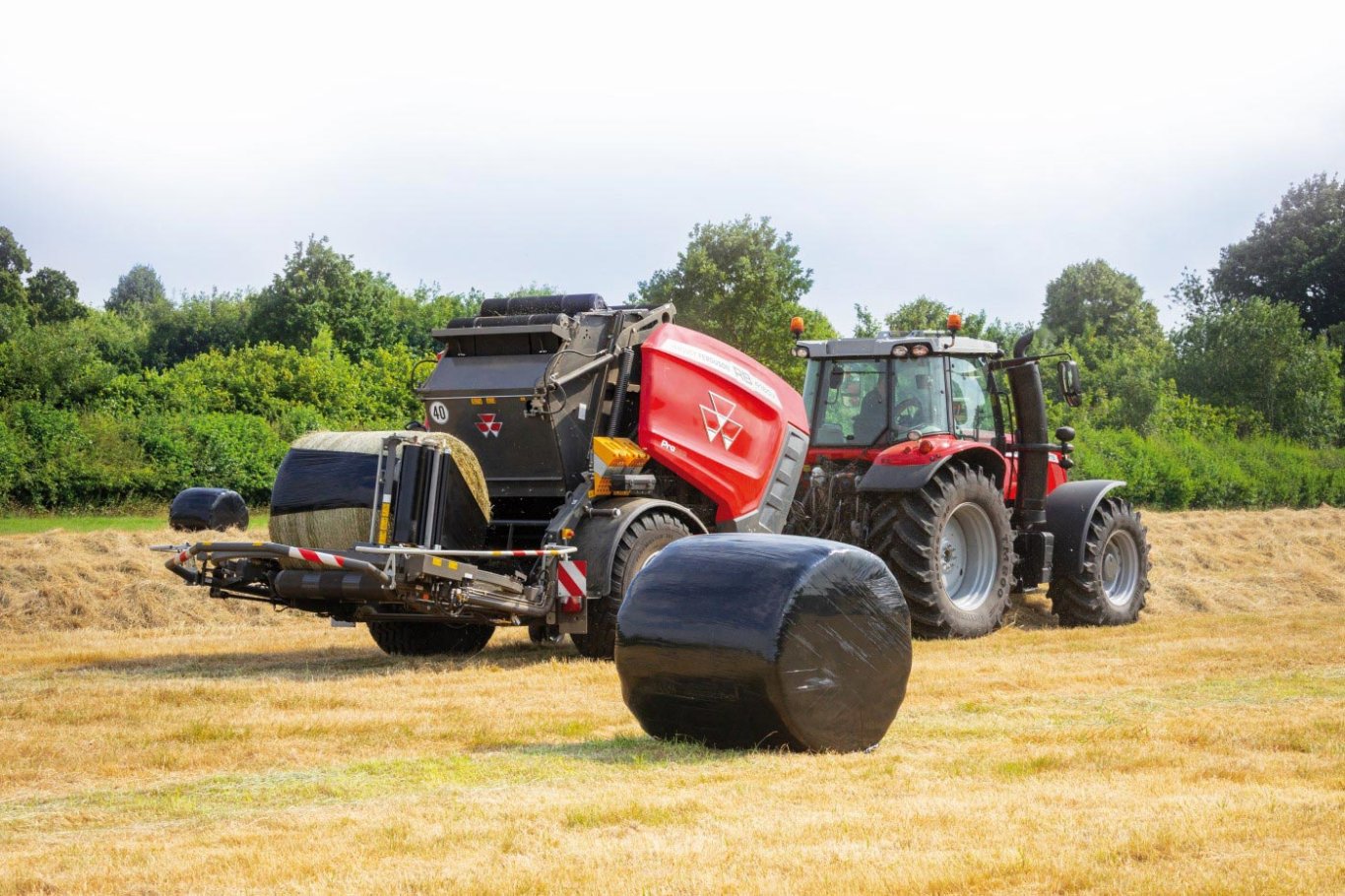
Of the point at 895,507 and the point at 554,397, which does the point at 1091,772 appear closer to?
the point at 554,397

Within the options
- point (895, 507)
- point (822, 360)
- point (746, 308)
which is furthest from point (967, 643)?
point (746, 308)

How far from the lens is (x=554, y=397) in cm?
1058

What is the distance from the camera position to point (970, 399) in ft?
43.8

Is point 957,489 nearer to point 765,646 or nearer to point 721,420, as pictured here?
point 721,420

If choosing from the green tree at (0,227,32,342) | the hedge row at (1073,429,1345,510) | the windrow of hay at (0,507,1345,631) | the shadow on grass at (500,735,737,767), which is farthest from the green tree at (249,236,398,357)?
the shadow on grass at (500,735,737,767)

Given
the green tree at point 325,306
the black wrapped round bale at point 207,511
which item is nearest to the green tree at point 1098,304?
the green tree at point 325,306

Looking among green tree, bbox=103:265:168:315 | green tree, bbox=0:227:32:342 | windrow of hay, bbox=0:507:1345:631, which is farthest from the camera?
green tree, bbox=103:265:168:315

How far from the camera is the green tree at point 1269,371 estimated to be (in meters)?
40.8

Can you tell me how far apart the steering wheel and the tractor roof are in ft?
1.43

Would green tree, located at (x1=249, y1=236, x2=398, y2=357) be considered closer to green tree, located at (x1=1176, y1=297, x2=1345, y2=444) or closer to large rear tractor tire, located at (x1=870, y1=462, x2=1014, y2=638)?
green tree, located at (x1=1176, y1=297, x2=1345, y2=444)

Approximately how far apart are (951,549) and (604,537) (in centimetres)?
375

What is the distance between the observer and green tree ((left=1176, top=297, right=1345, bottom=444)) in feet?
134

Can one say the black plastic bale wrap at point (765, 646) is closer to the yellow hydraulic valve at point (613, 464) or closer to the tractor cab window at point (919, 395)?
the yellow hydraulic valve at point (613, 464)

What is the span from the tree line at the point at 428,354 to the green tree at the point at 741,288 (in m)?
0.04
